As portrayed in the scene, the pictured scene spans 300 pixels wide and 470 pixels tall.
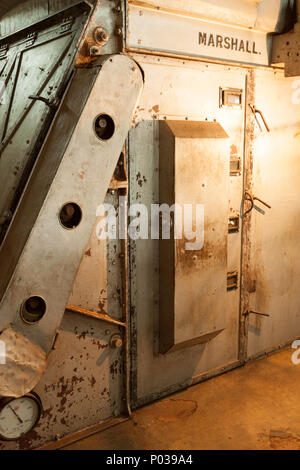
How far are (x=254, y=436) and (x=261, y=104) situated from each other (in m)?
2.60

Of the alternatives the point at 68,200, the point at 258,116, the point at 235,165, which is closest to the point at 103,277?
the point at 68,200

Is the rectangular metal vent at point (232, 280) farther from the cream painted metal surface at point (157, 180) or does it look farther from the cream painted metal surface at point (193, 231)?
the cream painted metal surface at point (193, 231)

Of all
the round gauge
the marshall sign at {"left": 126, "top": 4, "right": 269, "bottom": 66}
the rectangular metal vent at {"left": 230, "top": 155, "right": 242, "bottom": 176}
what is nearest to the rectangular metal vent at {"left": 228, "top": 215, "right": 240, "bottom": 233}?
the rectangular metal vent at {"left": 230, "top": 155, "right": 242, "bottom": 176}

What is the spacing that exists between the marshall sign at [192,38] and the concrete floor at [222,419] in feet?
8.54

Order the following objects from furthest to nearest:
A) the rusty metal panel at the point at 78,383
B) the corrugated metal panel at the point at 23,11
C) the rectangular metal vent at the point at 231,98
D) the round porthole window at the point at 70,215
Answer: the rectangular metal vent at the point at 231,98 → the corrugated metal panel at the point at 23,11 → the rusty metal panel at the point at 78,383 → the round porthole window at the point at 70,215

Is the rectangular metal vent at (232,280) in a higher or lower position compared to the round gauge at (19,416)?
higher

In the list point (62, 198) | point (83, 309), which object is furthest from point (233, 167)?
point (62, 198)

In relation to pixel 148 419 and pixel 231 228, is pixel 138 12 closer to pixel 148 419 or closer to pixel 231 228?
pixel 231 228

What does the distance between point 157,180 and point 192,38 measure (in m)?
1.07

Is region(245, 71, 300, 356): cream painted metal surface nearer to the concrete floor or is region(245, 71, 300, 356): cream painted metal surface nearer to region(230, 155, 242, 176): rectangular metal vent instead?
region(230, 155, 242, 176): rectangular metal vent

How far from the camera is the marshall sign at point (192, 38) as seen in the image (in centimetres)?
298

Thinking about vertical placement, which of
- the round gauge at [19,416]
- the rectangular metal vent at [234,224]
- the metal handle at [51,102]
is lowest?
the round gauge at [19,416]

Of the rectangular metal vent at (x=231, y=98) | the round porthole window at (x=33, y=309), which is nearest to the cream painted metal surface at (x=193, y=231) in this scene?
the rectangular metal vent at (x=231, y=98)

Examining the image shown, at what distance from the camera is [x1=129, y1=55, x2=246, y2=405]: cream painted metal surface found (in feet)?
10.3
